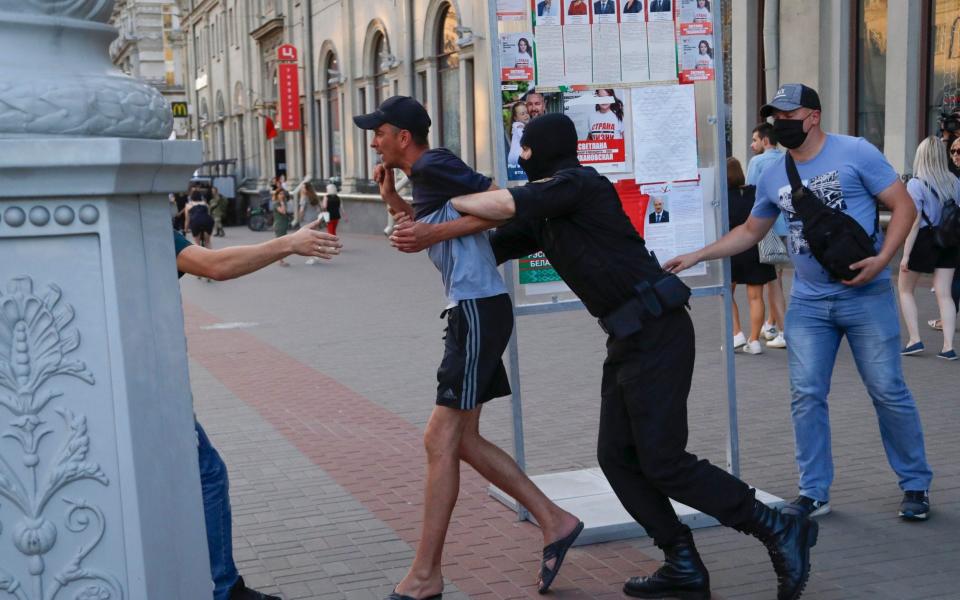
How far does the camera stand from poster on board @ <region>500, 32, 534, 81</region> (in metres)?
5.06

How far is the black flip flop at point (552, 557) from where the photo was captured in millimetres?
4410

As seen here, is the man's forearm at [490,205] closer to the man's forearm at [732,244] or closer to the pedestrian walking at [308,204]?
the man's forearm at [732,244]

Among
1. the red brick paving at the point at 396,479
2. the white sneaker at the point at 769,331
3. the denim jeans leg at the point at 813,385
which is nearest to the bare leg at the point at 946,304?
the white sneaker at the point at 769,331

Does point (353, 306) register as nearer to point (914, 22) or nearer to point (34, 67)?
point (914, 22)

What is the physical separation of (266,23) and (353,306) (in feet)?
98.3

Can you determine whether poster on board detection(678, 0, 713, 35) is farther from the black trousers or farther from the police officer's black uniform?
the black trousers

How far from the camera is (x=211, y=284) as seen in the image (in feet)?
63.3

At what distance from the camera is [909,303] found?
9398 millimetres

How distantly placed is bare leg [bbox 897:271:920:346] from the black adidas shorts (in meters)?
6.03

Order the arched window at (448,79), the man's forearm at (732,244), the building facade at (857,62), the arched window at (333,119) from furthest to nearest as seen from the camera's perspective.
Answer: the arched window at (333,119) → the arched window at (448,79) → the building facade at (857,62) → the man's forearm at (732,244)

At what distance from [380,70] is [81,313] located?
30745 mm

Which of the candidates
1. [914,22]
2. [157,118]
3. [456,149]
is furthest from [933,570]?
[456,149]

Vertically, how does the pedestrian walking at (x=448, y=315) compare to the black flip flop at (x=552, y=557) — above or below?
above

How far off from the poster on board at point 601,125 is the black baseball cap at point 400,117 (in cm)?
103
